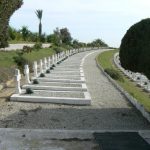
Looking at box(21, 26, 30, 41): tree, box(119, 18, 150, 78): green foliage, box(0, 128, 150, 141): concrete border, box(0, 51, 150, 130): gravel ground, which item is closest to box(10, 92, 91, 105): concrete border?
box(0, 51, 150, 130): gravel ground

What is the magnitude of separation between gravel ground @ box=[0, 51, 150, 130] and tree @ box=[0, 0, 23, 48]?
15.8 feet

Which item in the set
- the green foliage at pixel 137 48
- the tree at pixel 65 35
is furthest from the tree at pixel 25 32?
the green foliage at pixel 137 48

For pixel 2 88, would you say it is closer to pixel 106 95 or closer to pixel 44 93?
pixel 44 93

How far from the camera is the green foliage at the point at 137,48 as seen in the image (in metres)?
13.1

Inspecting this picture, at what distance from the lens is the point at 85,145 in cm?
1095

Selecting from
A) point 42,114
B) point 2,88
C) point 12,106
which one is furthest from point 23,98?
point 2,88

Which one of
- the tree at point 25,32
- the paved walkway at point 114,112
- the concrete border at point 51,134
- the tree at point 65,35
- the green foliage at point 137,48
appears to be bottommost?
the tree at point 65,35

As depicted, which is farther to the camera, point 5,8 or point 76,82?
point 76,82

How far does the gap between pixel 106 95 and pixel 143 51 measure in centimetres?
717

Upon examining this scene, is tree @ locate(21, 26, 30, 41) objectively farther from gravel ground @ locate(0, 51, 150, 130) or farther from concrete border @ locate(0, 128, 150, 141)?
concrete border @ locate(0, 128, 150, 141)

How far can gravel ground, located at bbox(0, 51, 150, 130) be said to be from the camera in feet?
A: 43.5

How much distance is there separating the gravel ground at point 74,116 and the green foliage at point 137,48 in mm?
1414

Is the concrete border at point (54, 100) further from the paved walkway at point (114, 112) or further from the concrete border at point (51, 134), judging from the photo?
the concrete border at point (51, 134)

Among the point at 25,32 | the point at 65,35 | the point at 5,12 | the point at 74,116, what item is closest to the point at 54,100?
the point at 74,116
